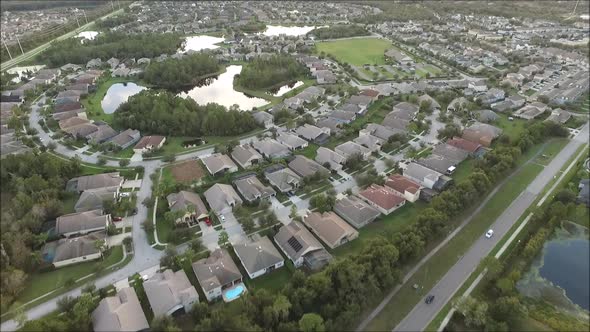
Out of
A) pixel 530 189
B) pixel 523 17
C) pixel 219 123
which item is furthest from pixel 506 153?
pixel 523 17

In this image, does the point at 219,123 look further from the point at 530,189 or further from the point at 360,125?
the point at 530,189

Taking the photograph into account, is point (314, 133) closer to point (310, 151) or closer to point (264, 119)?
point (310, 151)

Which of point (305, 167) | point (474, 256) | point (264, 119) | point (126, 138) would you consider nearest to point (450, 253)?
point (474, 256)

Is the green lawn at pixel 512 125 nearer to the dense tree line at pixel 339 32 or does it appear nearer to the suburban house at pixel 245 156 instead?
the suburban house at pixel 245 156

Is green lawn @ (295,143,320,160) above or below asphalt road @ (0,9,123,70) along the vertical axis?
above

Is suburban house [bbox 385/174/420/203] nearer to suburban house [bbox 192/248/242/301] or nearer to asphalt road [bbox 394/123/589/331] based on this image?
asphalt road [bbox 394/123/589/331]

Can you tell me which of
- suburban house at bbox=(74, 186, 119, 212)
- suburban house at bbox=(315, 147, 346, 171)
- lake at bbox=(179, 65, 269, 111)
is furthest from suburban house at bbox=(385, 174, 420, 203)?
lake at bbox=(179, 65, 269, 111)
